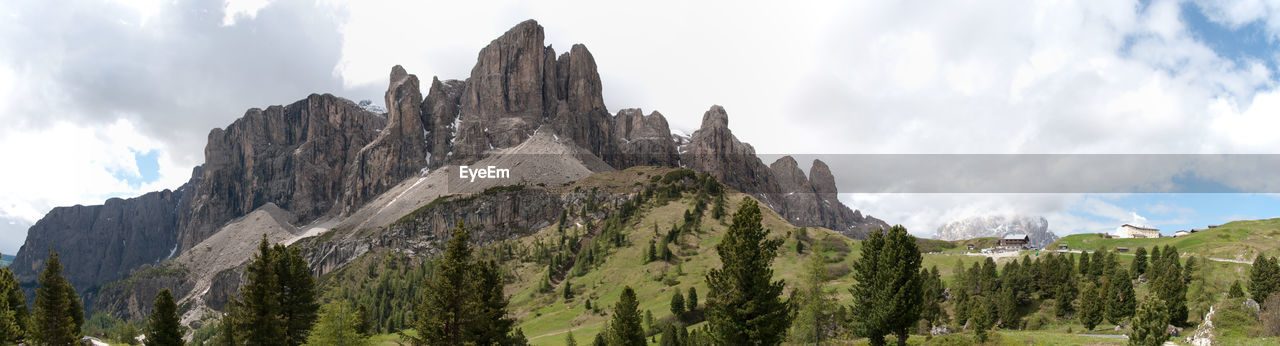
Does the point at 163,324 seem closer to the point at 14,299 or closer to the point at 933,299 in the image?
the point at 14,299

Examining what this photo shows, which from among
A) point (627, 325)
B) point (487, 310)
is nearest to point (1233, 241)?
point (627, 325)

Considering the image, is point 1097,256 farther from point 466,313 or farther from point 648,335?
point 466,313

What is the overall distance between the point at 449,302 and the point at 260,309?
15.8 meters

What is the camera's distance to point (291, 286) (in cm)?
4894

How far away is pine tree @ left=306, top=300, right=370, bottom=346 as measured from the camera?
48062mm

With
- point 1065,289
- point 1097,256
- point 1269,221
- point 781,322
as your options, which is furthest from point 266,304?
point 1269,221

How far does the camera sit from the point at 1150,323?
1375 inches

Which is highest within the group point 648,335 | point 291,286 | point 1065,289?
point 291,286

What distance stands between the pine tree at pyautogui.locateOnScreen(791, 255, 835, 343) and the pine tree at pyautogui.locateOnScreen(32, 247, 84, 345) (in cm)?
6999

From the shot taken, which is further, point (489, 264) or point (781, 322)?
point (489, 264)

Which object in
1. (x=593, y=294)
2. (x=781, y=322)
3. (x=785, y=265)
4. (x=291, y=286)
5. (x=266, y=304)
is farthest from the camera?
(x=593, y=294)

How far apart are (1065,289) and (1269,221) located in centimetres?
7742

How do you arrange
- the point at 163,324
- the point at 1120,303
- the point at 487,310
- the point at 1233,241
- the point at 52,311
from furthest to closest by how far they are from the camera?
the point at 1233,241
the point at 1120,303
the point at 163,324
the point at 52,311
the point at 487,310

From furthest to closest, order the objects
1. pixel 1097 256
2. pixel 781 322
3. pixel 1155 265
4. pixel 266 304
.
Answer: pixel 1097 256 < pixel 1155 265 < pixel 266 304 < pixel 781 322
